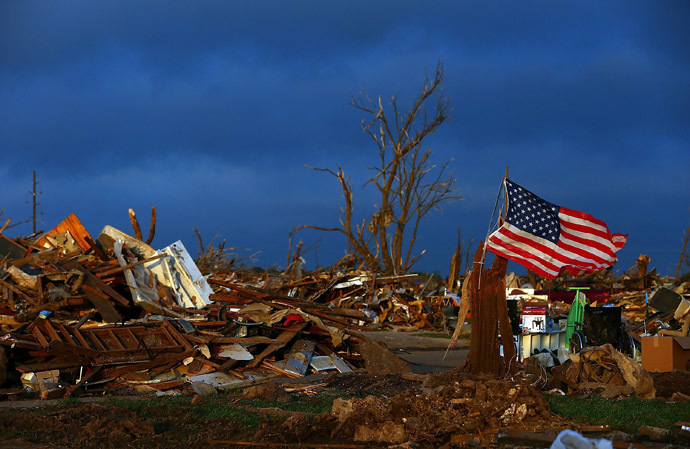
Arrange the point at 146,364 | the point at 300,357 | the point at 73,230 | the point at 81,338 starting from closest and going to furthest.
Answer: the point at 146,364 < the point at 81,338 < the point at 300,357 < the point at 73,230

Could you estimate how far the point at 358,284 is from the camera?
23.6 metres

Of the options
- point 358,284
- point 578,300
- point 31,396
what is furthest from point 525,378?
point 358,284

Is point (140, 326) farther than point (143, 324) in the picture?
No

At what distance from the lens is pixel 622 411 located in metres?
8.63

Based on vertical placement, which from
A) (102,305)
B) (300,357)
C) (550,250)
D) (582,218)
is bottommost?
(300,357)

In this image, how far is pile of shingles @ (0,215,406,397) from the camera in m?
11.0

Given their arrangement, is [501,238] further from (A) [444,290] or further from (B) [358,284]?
(A) [444,290]

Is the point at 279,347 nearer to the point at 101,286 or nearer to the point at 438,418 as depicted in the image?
the point at 101,286

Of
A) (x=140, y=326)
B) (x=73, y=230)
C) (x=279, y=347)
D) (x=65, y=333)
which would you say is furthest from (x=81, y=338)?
(x=73, y=230)

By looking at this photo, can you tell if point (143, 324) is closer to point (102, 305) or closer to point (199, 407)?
Result: point (102, 305)

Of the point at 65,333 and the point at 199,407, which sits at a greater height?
the point at 65,333

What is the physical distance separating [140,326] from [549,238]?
7.49 metres

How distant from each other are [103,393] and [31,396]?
1028mm

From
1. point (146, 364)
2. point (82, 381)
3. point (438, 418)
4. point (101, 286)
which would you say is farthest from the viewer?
point (101, 286)
